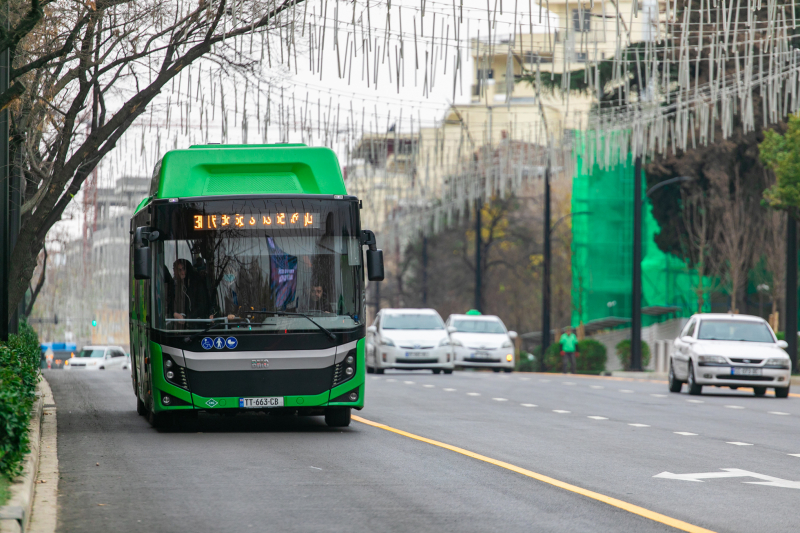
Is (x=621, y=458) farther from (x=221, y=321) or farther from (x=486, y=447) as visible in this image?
(x=221, y=321)

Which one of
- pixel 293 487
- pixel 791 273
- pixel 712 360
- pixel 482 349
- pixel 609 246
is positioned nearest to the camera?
pixel 293 487

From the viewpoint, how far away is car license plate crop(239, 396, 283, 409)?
13.6m

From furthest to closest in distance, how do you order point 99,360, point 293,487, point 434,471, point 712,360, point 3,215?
point 99,360 → point 712,360 → point 3,215 → point 434,471 → point 293,487

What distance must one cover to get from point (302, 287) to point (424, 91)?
15.4 feet

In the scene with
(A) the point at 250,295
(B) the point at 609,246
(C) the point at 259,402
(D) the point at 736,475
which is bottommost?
(D) the point at 736,475

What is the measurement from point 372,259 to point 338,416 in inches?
83.1

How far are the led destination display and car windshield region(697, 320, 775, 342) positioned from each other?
41.9ft

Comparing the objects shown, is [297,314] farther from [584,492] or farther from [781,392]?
[781,392]

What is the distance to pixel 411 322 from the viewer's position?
1300 inches

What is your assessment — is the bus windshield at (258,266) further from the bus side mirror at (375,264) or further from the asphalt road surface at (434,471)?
the asphalt road surface at (434,471)

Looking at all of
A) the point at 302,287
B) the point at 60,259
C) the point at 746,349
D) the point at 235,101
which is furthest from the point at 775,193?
the point at 60,259

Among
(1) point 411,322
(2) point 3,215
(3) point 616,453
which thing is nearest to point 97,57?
(2) point 3,215

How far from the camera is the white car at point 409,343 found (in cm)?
3178

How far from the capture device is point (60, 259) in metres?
43.7
